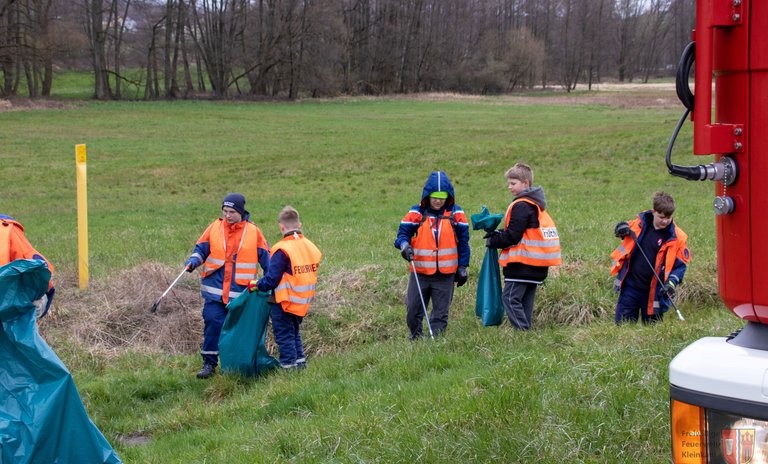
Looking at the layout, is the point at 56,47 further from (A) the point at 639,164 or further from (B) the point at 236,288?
(B) the point at 236,288

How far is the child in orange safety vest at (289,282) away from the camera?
8.20 meters

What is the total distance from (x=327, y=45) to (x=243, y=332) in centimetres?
7652

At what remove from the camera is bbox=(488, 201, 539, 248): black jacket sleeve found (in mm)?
8039

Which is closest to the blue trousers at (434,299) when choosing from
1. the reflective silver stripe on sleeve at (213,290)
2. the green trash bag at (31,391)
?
the reflective silver stripe on sleeve at (213,290)

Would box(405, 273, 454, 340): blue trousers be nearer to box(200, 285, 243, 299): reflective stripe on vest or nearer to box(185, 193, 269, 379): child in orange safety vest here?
box(185, 193, 269, 379): child in orange safety vest

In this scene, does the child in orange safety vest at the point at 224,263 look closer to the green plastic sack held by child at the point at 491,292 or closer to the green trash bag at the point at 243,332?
the green trash bag at the point at 243,332

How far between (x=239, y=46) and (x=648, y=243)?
7814 cm

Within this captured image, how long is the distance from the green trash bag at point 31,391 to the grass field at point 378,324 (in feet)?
3.21

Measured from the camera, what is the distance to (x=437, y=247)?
860cm

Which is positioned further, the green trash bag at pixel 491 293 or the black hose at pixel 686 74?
the green trash bag at pixel 491 293

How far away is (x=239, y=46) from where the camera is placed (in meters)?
Answer: 82.8

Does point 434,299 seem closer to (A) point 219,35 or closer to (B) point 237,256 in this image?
(B) point 237,256

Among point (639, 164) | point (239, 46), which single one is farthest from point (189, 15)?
point (639, 164)

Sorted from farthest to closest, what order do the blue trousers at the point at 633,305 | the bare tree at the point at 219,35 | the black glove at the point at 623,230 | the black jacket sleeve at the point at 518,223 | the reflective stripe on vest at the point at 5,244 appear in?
the bare tree at the point at 219,35 < the blue trousers at the point at 633,305 < the black glove at the point at 623,230 < the black jacket sleeve at the point at 518,223 < the reflective stripe on vest at the point at 5,244
